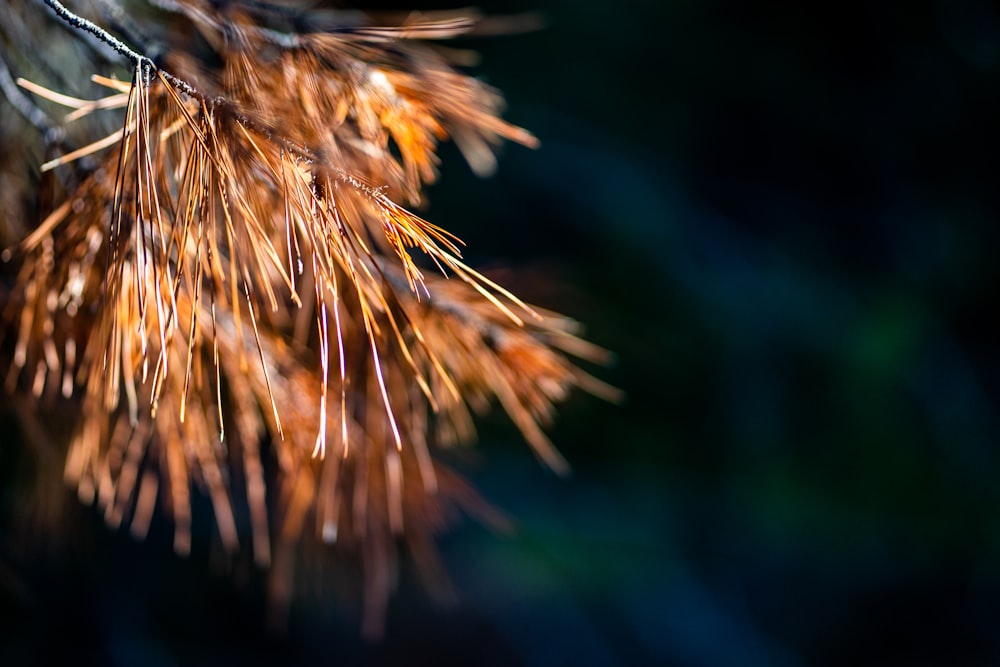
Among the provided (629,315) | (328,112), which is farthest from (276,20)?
(629,315)

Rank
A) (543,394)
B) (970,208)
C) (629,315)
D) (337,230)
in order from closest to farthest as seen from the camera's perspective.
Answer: (337,230) < (543,394) < (970,208) < (629,315)

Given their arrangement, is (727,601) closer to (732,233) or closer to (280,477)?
(732,233)

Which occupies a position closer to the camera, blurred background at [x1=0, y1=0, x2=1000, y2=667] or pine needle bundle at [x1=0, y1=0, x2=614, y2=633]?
pine needle bundle at [x1=0, y1=0, x2=614, y2=633]

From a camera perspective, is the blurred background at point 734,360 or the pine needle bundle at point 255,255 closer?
the pine needle bundle at point 255,255

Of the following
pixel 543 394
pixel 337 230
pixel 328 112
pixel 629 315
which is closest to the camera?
pixel 337 230
